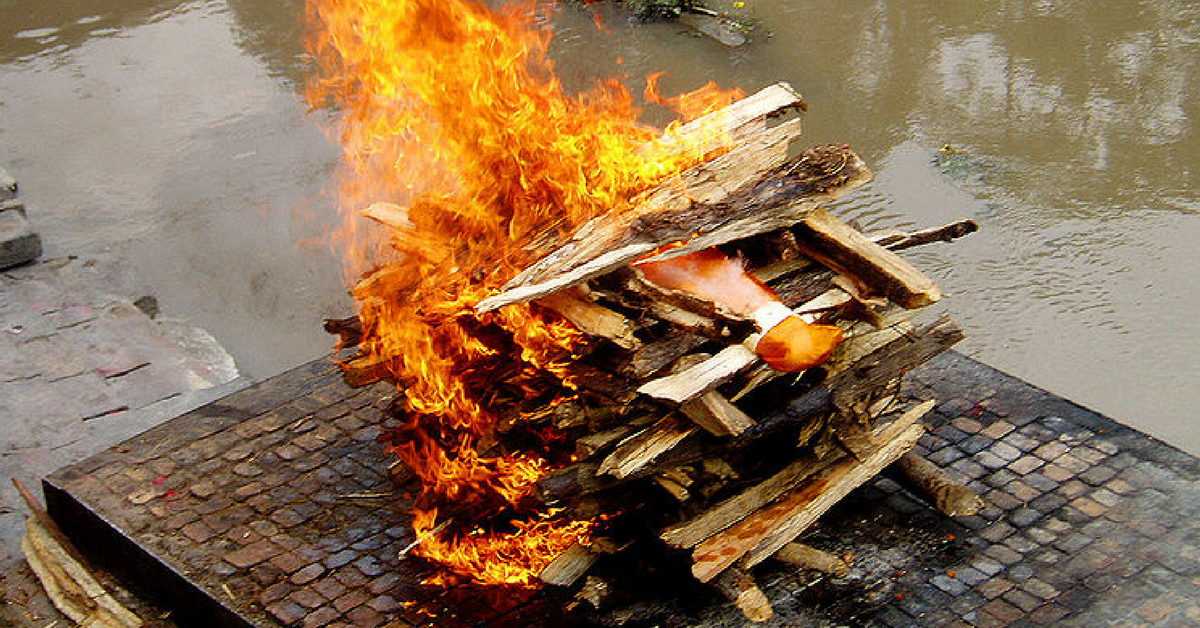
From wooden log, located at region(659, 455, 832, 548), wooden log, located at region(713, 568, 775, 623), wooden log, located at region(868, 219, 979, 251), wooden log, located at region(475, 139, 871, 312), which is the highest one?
wooden log, located at region(475, 139, 871, 312)

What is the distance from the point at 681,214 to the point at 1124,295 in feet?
14.4

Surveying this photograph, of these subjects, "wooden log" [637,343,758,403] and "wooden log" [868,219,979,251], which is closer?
"wooden log" [637,343,758,403]

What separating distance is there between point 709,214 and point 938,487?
1.77 metres

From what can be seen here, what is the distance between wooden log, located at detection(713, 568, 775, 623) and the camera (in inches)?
198

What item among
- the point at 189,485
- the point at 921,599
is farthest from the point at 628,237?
the point at 189,485

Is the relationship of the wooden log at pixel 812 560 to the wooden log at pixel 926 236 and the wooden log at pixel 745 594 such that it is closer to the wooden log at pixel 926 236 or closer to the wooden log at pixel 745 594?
the wooden log at pixel 745 594

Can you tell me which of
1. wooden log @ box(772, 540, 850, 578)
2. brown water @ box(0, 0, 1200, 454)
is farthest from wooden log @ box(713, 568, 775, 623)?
brown water @ box(0, 0, 1200, 454)

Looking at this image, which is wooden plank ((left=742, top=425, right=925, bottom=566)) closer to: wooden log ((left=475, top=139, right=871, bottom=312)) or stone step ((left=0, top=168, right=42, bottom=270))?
wooden log ((left=475, top=139, right=871, bottom=312))

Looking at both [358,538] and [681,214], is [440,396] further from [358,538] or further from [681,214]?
[681,214]

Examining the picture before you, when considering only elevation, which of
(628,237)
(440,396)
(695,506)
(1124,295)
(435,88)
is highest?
(435,88)

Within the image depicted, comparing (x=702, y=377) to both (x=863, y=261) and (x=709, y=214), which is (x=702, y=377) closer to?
(x=709, y=214)

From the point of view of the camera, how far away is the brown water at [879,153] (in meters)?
8.02

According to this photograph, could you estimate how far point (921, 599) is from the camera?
16.9 feet

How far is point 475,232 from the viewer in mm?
5621
